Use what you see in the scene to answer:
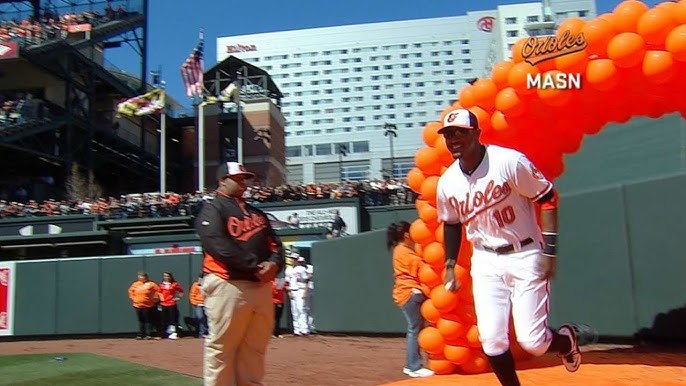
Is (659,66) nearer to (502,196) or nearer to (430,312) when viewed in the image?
(502,196)

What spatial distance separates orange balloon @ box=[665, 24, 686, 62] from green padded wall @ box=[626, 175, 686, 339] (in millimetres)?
2924

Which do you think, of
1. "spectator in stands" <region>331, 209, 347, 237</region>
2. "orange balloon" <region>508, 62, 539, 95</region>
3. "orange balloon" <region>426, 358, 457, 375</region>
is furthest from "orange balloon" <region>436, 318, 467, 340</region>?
"spectator in stands" <region>331, 209, 347, 237</region>

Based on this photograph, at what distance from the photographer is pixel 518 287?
14.0 ft

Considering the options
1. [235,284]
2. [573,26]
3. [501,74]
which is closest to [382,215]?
[501,74]

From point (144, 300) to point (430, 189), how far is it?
10.4 metres

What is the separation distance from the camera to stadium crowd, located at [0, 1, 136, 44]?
38.1m

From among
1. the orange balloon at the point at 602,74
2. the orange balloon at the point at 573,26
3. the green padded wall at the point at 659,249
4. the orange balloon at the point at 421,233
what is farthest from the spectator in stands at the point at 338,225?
the orange balloon at the point at 602,74

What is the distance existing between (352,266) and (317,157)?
8486cm

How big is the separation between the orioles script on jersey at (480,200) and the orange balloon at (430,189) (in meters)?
1.89

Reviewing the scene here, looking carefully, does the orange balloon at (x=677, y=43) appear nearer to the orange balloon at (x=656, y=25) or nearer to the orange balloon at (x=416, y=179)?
the orange balloon at (x=656, y=25)

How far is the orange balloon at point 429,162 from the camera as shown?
21.9 feet

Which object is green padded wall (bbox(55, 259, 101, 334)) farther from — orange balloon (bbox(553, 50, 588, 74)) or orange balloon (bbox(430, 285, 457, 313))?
orange balloon (bbox(553, 50, 588, 74))

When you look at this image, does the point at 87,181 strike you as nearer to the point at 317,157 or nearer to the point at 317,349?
the point at 317,349

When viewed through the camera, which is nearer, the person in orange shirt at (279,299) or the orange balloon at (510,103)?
the orange balloon at (510,103)
